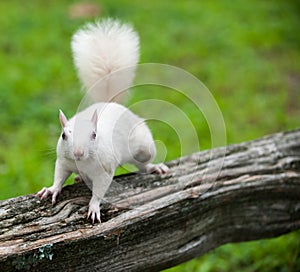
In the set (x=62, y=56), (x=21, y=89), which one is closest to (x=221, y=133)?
(x=21, y=89)

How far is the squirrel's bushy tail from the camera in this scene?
7.54 ft

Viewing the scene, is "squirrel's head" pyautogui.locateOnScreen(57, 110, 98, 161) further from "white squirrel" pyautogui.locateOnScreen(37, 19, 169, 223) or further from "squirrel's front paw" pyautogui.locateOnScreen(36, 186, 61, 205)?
"squirrel's front paw" pyautogui.locateOnScreen(36, 186, 61, 205)

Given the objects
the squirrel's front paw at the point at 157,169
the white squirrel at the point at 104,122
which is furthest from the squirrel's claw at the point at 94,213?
the squirrel's front paw at the point at 157,169

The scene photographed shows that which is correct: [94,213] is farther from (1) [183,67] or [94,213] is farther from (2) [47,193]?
(1) [183,67]

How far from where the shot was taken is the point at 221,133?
2.31 metres

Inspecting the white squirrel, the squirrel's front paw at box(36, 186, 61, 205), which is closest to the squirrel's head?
the white squirrel

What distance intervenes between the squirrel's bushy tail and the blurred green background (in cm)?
→ 99

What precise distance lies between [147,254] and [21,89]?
9.41 ft

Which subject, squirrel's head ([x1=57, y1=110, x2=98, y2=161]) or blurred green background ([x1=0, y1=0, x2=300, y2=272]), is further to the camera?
blurred green background ([x1=0, y1=0, x2=300, y2=272])

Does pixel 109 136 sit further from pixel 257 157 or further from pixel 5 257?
pixel 257 157

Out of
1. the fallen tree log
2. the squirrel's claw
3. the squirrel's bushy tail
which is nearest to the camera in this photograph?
the fallen tree log

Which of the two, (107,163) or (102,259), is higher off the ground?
(107,163)

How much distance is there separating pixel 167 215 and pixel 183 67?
11.2ft

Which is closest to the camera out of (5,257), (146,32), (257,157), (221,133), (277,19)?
(5,257)
